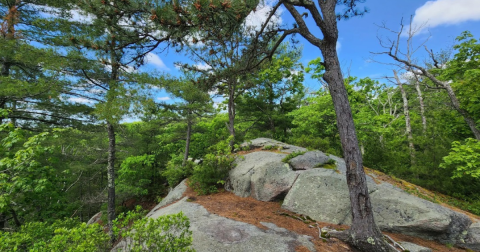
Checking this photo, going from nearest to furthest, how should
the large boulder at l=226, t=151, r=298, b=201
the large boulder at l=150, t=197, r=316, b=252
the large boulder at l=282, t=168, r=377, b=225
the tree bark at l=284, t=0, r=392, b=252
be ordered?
the large boulder at l=150, t=197, r=316, b=252 < the tree bark at l=284, t=0, r=392, b=252 < the large boulder at l=282, t=168, r=377, b=225 < the large boulder at l=226, t=151, r=298, b=201

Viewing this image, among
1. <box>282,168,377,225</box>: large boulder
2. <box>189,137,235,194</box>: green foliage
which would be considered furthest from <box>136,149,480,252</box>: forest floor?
<box>189,137,235,194</box>: green foliage

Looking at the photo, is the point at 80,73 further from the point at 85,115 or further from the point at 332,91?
the point at 332,91

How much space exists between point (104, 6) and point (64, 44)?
3.29 metres

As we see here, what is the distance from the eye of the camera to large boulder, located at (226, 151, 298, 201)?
6086 millimetres

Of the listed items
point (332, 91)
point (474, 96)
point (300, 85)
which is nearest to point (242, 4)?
point (332, 91)

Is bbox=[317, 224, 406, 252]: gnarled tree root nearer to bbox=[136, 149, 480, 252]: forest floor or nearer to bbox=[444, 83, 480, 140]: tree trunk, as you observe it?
bbox=[136, 149, 480, 252]: forest floor

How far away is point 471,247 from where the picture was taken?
4.14 meters

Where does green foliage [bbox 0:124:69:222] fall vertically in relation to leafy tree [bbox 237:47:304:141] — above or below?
below

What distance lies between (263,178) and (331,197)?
2.14 metres

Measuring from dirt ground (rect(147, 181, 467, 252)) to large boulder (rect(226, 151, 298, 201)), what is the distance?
270 millimetres

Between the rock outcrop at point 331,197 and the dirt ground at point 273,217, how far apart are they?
22 cm

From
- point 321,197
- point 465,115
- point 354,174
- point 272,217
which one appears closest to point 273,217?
point 272,217

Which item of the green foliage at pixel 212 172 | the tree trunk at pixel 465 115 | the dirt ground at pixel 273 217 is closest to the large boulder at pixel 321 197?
the dirt ground at pixel 273 217

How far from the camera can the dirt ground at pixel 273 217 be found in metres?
3.72
